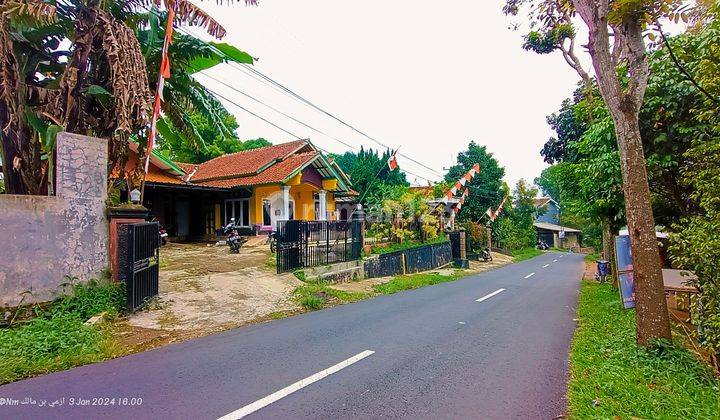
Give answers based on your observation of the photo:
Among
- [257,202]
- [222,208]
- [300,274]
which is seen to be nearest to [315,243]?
[300,274]

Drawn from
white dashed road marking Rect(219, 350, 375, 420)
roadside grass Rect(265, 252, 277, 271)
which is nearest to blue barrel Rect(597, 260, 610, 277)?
roadside grass Rect(265, 252, 277, 271)

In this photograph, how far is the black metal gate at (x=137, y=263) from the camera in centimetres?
704

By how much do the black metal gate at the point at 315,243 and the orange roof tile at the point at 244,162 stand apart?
9.40 m

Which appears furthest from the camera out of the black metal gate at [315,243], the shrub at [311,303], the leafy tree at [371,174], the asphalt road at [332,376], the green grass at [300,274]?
the leafy tree at [371,174]

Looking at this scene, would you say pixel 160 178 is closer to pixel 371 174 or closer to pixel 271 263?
pixel 271 263

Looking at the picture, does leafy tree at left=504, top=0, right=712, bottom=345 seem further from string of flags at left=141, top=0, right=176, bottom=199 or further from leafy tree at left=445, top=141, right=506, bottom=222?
leafy tree at left=445, top=141, right=506, bottom=222

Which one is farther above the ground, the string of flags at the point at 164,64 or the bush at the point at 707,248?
the string of flags at the point at 164,64

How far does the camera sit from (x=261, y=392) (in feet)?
13.1

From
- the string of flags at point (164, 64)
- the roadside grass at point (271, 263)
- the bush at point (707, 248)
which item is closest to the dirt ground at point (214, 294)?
the roadside grass at point (271, 263)

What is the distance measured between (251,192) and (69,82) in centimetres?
1374

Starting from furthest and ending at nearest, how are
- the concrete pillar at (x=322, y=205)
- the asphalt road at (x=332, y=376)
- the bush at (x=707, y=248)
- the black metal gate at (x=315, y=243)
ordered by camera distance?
1. the concrete pillar at (x=322, y=205)
2. the black metal gate at (x=315, y=243)
3. the bush at (x=707, y=248)
4. the asphalt road at (x=332, y=376)

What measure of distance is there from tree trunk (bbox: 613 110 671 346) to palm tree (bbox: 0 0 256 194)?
8298 millimetres

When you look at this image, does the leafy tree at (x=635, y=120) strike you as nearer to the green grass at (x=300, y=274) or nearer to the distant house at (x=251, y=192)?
the green grass at (x=300, y=274)

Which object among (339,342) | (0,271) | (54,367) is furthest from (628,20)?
(0,271)
